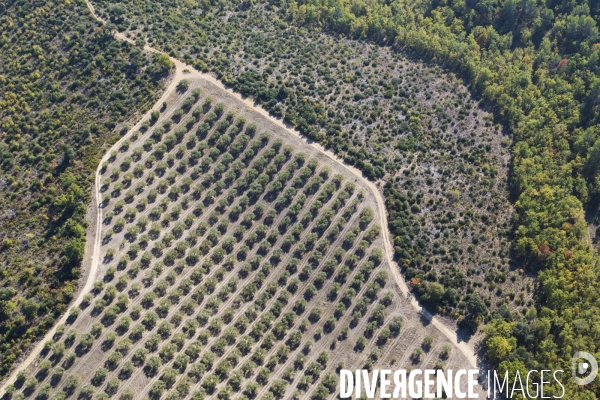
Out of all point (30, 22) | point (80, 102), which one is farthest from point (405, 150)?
point (30, 22)

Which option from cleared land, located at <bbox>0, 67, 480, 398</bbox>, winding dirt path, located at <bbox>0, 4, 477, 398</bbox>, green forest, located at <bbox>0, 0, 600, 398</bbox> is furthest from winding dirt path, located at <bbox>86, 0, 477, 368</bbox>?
green forest, located at <bbox>0, 0, 600, 398</bbox>

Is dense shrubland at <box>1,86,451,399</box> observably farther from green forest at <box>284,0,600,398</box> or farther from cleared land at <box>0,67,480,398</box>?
green forest at <box>284,0,600,398</box>

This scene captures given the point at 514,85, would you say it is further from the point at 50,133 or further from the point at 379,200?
the point at 50,133

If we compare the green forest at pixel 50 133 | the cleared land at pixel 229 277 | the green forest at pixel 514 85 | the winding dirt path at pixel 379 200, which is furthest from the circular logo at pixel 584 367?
the green forest at pixel 50 133

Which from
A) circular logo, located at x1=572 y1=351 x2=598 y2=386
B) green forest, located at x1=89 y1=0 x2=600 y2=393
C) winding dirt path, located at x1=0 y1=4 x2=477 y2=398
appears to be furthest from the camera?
green forest, located at x1=89 y1=0 x2=600 y2=393

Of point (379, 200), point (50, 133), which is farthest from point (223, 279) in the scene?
point (50, 133)

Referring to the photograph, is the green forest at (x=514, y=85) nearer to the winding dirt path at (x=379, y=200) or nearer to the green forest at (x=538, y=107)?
the green forest at (x=538, y=107)
